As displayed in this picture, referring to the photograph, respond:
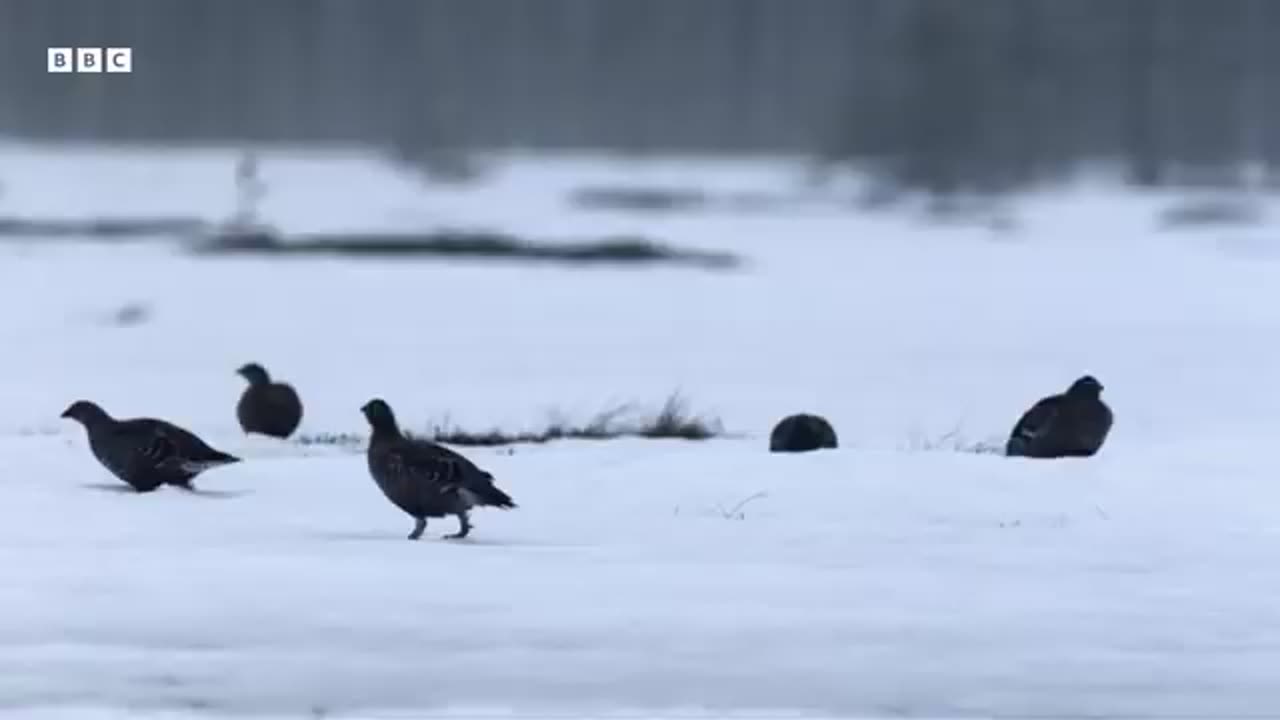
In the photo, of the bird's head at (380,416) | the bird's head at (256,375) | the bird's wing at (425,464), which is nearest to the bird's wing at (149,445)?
the bird's head at (380,416)

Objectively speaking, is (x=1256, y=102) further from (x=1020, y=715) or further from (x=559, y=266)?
(x=1020, y=715)

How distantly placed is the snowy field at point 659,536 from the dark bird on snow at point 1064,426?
281mm

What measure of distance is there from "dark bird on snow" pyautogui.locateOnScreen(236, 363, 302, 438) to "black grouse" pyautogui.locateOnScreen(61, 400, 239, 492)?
2.59 meters

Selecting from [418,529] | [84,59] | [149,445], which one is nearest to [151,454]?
[149,445]

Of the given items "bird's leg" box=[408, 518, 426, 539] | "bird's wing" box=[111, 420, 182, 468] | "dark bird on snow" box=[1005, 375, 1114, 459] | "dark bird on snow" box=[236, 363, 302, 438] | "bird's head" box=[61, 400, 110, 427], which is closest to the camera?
"bird's leg" box=[408, 518, 426, 539]

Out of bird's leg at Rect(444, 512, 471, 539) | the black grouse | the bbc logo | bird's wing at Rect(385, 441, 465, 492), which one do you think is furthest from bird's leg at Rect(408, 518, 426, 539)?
the bbc logo

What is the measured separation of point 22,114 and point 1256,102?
215 feet

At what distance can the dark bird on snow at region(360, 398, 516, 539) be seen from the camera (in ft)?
34.7

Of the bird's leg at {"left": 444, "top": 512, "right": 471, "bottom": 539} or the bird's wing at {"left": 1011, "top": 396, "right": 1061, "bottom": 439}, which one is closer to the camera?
the bird's leg at {"left": 444, "top": 512, "right": 471, "bottom": 539}

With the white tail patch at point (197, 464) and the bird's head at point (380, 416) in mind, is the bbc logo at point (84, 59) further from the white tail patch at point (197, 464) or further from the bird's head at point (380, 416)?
the bird's head at point (380, 416)

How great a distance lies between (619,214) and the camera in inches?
2292

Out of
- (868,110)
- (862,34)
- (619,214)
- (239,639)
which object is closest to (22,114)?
(862,34)

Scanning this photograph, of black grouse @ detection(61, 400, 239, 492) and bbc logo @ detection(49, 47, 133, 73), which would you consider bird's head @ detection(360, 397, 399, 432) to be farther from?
bbc logo @ detection(49, 47, 133, 73)

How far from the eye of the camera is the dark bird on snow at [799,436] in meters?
13.9
